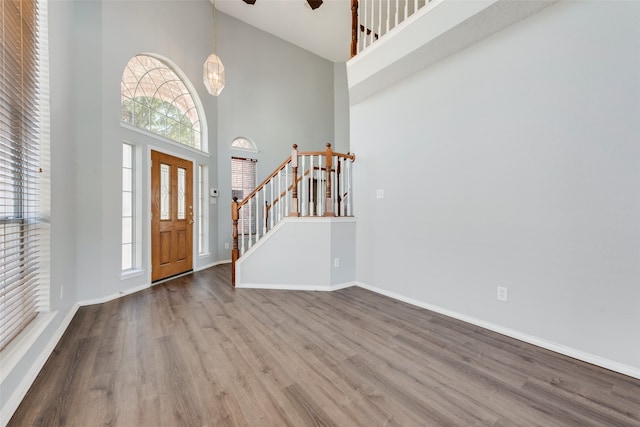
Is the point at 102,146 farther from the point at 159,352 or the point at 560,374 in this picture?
the point at 560,374

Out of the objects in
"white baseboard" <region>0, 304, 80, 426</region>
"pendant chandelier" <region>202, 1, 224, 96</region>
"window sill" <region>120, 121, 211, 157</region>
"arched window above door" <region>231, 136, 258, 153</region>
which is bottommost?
"white baseboard" <region>0, 304, 80, 426</region>

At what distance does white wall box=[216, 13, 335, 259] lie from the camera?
211 inches

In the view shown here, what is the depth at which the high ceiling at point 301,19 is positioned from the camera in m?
5.03

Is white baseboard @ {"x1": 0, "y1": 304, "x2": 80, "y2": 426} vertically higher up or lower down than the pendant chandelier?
lower down

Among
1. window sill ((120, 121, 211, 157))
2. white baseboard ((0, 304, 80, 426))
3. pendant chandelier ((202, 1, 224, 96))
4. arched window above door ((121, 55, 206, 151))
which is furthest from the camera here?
arched window above door ((121, 55, 206, 151))

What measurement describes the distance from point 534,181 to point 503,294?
3.27 ft

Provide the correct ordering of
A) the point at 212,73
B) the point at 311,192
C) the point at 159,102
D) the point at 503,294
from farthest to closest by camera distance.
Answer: the point at 159,102 → the point at 311,192 → the point at 212,73 → the point at 503,294

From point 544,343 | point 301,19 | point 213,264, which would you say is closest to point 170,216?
point 213,264

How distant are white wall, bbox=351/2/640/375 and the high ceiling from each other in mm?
3124

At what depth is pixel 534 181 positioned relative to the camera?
7.23 feet

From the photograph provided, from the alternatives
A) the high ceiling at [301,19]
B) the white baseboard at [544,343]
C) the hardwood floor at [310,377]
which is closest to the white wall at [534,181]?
the white baseboard at [544,343]

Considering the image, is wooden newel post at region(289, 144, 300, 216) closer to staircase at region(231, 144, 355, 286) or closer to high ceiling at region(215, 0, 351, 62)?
staircase at region(231, 144, 355, 286)

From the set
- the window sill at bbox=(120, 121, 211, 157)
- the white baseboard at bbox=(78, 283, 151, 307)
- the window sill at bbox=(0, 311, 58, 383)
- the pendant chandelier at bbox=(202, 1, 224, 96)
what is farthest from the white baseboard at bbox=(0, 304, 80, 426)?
Answer: the pendant chandelier at bbox=(202, 1, 224, 96)

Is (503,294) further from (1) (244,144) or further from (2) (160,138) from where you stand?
(1) (244,144)
